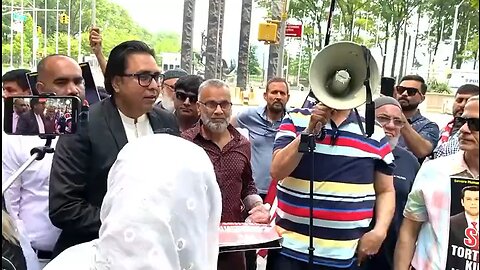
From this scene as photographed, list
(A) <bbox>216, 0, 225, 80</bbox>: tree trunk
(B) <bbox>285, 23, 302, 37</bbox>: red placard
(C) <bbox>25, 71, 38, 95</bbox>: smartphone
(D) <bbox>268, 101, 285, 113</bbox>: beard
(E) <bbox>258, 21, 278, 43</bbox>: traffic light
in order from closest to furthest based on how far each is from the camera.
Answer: (C) <bbox>25, 71, 38, 95</bbox>: smartphone < (D) <bbox>268, 101, 285, 113</bbox>: beard < (E) <bbox>258, 21, 278, 43</bbox>: traffic light < (B) <bbox>285, 23, 302, 37</bbox>: red placard < (A) <bbox>216, 0, 225, 80</bbox>: tree trunk

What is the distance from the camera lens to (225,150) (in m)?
3.16

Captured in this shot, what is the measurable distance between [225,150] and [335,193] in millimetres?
930

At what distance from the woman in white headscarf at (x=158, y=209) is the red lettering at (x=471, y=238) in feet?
3.71

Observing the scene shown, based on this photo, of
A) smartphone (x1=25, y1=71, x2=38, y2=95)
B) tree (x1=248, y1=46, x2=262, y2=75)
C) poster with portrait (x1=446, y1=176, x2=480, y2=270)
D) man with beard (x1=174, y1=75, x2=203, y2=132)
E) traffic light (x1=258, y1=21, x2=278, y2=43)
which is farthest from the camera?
tree (x1=248, y1=46, x2=262, y2=75)

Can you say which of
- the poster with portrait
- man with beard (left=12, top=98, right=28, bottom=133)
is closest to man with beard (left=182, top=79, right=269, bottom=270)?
the poster with portrait

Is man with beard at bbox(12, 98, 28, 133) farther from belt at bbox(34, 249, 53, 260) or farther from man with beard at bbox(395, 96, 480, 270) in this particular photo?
man with beard at bbox(395, 96, 480, 270)

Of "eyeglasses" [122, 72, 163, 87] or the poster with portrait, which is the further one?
"eyeglasses" [122, 72, 163, 87]

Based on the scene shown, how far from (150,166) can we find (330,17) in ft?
4.94

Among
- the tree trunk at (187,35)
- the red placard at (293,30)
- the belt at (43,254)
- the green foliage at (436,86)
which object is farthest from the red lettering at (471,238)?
the tree trunk at (187,35)

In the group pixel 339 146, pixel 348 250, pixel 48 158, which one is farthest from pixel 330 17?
pixel 48 158

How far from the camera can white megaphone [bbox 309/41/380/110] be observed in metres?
2.30

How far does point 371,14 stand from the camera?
13.4 metres

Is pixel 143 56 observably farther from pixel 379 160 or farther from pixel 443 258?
pixel 443 258

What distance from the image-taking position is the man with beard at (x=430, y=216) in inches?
83.4
